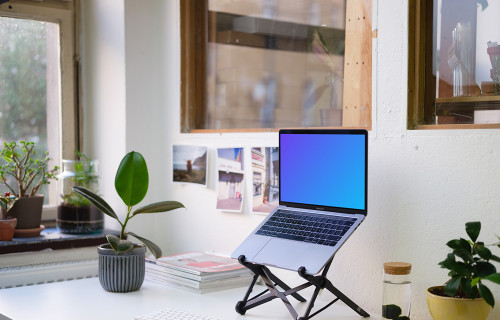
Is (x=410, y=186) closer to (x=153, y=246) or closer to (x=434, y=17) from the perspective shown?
(x=434, y=17)

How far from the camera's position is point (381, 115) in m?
1.74

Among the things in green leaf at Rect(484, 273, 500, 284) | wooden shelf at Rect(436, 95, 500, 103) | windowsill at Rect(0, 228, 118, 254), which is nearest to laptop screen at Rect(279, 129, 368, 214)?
wooden shelf at Rect(436, 95, 500, 103)

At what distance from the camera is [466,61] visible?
1588mm

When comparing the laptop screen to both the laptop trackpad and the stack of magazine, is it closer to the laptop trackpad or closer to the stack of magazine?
the laptop trackpad

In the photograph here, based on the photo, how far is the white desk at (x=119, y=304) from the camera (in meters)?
1.71

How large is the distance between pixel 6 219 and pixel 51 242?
0.57ft

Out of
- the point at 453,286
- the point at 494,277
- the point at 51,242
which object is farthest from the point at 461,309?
the point at 51,242

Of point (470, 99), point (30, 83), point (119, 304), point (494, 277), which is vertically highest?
point (30, 83)

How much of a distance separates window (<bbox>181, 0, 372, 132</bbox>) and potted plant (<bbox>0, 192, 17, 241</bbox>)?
69 centimetres

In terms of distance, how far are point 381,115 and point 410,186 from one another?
0.21 meters

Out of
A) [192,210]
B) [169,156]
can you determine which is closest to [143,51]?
[169,156]

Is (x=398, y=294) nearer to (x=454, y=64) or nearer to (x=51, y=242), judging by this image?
(x=454, y=64)

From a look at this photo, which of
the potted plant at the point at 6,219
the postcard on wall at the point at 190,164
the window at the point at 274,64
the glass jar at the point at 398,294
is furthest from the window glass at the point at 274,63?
the potted plant at the point at 6,219

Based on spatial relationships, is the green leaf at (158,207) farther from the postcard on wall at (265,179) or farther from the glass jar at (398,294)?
the glass jar at (398,294)
